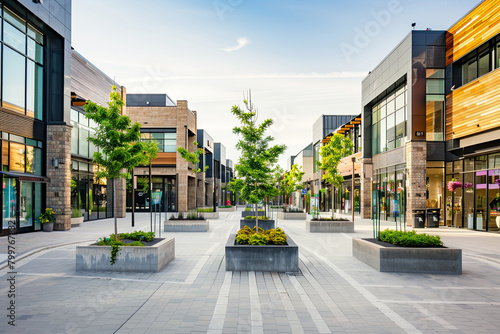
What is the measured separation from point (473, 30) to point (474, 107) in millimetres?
4642

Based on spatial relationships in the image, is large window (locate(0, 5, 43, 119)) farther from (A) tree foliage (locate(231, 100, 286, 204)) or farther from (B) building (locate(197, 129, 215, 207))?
(B) building (locate(197, 129, 215, 207))

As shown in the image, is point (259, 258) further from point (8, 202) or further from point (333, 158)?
point (333, 158)

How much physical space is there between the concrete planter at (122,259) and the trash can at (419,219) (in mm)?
19116

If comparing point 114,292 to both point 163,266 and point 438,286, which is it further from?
point 438,286

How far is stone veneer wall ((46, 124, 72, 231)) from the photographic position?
1997cm

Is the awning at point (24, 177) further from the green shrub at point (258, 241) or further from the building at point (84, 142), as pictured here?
the green shrub at point (258, 241)

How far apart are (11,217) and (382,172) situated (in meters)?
26.2

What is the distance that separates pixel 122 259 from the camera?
9336 millimetres

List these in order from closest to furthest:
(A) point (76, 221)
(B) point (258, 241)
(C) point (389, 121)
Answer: (B) point (258, 241)
(A) point (76, 221)
(C) point (389, 121)

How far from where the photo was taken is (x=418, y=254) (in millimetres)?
9438

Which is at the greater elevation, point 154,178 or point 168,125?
point 168,125

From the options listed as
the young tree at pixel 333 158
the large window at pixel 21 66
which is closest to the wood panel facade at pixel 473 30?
the young tree at pixel 333 158

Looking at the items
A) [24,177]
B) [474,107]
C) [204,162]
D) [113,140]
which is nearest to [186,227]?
[24,177]

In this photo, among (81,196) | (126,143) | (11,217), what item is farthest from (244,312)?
(81,196)
